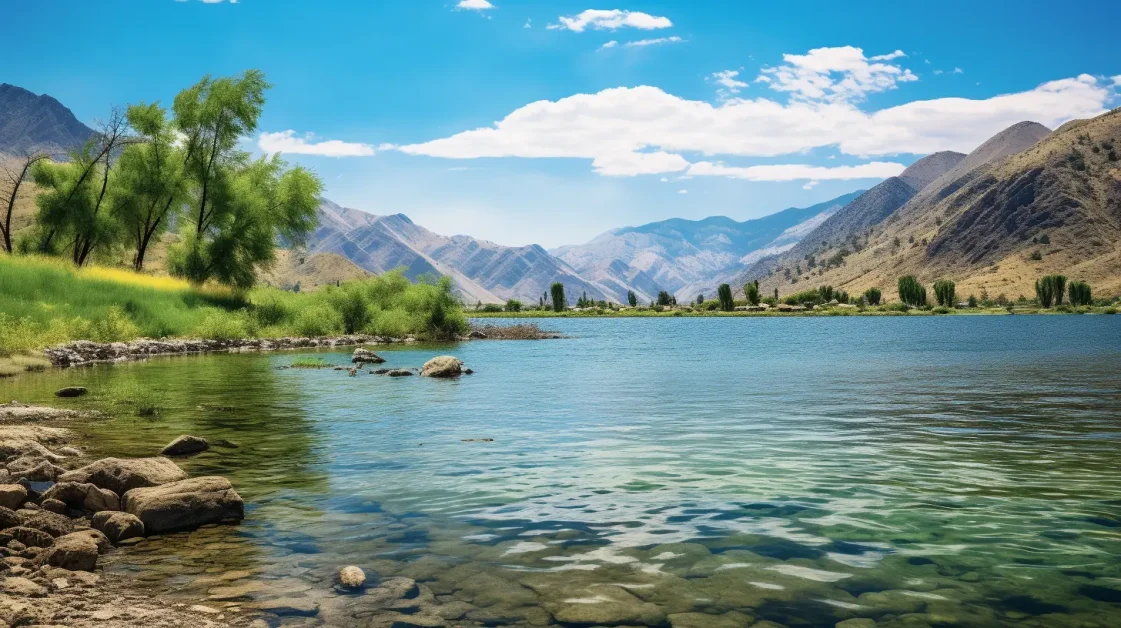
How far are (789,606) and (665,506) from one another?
14.9ft

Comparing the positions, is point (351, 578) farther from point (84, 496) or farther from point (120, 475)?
point (120, 475)

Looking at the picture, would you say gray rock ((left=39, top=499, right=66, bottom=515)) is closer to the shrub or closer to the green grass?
the green grass

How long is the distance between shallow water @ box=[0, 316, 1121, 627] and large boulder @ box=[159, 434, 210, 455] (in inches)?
19.8

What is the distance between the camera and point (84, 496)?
1172cm

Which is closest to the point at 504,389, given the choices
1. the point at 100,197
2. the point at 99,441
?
the point at 99,441

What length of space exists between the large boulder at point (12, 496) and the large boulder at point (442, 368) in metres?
26.6

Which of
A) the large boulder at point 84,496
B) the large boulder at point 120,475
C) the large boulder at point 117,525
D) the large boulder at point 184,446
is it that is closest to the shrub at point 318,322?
the large boulder at point 184,446

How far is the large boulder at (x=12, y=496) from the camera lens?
1087 cm

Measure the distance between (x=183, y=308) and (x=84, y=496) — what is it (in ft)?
170

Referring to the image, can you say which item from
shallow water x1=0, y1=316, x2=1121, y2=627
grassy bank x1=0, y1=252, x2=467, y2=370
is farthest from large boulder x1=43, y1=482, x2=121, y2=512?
grassy bank x1=0, y1=252, x2=467, y2=370

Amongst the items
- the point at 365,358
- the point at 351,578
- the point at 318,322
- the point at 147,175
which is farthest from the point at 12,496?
the point at 318,322

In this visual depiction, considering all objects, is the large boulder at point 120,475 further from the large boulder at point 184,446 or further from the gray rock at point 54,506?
the large boulder at point 184,446

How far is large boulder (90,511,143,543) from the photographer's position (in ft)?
34.6

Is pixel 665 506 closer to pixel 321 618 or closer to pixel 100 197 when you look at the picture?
pixel 321 618
